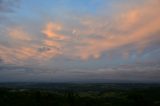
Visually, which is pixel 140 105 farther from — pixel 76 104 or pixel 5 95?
pixel 5 95

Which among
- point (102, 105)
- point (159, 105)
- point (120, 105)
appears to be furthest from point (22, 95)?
point (159, 105)

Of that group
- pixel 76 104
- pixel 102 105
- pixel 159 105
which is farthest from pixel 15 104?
pixel 159 105

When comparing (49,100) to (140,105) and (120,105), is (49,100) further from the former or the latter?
(140,105)

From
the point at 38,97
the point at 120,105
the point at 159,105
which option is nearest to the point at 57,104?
the point at 38,97

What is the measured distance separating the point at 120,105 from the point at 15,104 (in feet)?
231

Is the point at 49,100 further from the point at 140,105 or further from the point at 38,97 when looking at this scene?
the point at 140,105

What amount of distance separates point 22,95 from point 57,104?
29.3 metres

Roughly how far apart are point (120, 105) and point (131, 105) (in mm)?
9812

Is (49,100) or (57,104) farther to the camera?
(49,100)

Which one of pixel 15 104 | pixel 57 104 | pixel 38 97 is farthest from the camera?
pixel 38 97

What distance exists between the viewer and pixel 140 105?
14712 cm

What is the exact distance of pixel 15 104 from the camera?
468 ft

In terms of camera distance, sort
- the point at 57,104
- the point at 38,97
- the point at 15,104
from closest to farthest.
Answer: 1. the point at 15,104
2. the point at 57,104
3. the point at 38,97

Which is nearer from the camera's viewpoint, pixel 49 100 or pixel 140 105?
pixel 140 105
